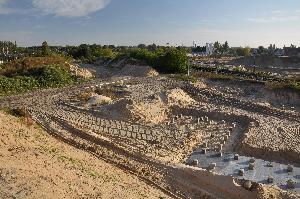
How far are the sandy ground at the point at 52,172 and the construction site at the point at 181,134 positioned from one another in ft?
0.79

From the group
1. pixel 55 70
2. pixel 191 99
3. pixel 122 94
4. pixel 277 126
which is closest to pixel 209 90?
pixel 191 99

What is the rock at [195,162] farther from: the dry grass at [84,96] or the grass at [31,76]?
the grass at [31,76]

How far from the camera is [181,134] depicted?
22031mm

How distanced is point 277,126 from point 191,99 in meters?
8.57

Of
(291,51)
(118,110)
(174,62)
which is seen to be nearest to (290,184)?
(118,110)

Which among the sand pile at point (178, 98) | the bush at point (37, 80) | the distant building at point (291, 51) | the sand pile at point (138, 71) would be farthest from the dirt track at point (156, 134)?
the distant building at point (291, 51)

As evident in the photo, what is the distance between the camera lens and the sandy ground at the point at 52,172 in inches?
455

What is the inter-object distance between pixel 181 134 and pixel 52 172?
389 inches

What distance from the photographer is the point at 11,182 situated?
37.7ft

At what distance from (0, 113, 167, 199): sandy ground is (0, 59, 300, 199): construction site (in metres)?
0.24

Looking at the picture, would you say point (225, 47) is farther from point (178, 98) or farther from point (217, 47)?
point (178, 98)

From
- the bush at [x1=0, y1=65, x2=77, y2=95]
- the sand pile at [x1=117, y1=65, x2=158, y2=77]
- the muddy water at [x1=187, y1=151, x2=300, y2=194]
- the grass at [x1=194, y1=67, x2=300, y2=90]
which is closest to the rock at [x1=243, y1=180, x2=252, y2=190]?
the muddy water at [x1=187, y1=151, x2=300, y2=194]

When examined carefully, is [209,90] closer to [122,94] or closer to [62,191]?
[122,94]

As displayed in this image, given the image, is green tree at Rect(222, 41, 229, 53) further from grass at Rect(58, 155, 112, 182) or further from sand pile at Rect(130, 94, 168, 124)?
grass at Rect(58, 155, 112, 182)
